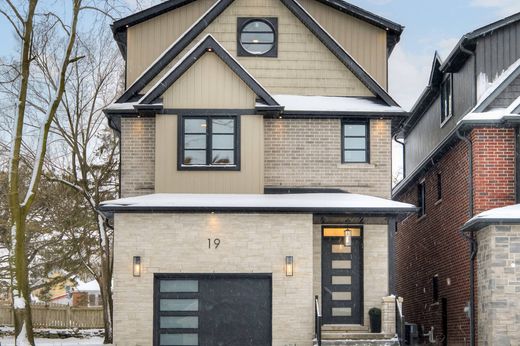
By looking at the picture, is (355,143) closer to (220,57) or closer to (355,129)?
(355,129)

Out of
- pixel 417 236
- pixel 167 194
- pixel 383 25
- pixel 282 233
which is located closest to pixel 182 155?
pixel 167 194

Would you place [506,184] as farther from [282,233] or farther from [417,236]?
[417,236]

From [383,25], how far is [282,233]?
21.6 ft

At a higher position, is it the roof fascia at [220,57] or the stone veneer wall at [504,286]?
the roof fascia at [220,57]

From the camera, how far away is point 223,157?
22.2m

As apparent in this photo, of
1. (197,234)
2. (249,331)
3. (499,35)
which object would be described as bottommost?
(249,331)

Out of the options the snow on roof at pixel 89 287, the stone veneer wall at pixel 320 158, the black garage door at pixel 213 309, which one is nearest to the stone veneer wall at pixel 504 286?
the stone veneer wall at pixel 320 158

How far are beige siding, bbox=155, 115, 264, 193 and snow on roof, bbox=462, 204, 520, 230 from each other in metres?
5.35

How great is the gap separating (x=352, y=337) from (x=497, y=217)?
4.20 meters

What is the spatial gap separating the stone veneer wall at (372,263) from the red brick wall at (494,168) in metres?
2.40

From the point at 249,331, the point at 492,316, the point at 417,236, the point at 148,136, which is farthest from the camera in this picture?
the point at 417,236

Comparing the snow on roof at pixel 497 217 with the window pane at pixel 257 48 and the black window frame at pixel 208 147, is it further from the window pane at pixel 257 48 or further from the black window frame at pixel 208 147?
the window pane at pixel 257 48

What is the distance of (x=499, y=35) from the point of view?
71.9 feet

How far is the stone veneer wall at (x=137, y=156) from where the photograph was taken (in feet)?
74.9
